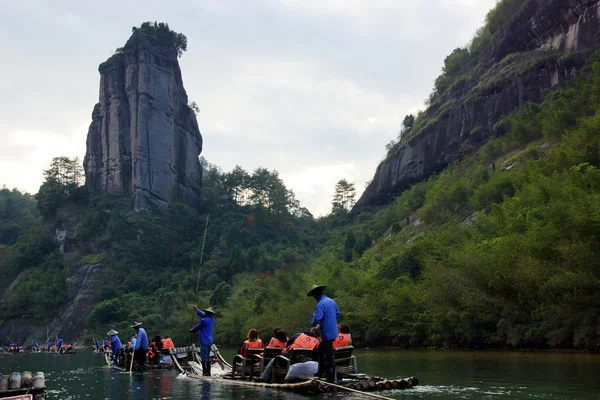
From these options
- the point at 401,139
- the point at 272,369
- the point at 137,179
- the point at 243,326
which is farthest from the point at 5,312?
the point at 272,369

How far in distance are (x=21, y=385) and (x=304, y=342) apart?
595 cm

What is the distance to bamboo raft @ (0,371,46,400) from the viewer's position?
8859 mm

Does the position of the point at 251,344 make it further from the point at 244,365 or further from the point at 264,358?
the point at 264,358

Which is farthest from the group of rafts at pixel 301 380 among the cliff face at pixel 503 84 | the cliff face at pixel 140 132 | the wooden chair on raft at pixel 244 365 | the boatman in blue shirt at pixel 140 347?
the cliff face at pixel 140 132

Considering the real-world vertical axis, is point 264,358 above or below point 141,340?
below

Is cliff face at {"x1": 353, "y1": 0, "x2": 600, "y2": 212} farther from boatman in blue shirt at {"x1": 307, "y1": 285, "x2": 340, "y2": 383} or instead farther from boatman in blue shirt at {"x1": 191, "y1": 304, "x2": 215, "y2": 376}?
boatman in blue shirt at {"x1": 307, "y1": 285, "x2": 340, "y2": 383}

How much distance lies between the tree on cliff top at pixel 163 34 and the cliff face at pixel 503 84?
159 ft

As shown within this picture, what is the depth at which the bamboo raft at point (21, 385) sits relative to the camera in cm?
886

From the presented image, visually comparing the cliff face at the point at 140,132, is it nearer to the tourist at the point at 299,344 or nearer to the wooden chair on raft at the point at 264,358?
the wooden chair on raft at the point at 264,358

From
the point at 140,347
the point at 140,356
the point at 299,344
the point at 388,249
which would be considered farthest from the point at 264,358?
the point at 388,249

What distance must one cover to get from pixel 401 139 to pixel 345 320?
192 feet

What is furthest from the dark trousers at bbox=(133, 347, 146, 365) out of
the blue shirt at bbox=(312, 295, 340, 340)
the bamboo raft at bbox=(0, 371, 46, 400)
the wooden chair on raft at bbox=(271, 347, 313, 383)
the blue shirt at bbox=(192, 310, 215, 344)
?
the bamboo raft at bbox=(0, 371, 46, 400)

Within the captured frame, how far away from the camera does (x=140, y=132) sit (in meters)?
97.7

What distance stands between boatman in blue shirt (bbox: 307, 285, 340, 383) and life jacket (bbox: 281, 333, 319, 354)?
79cm
